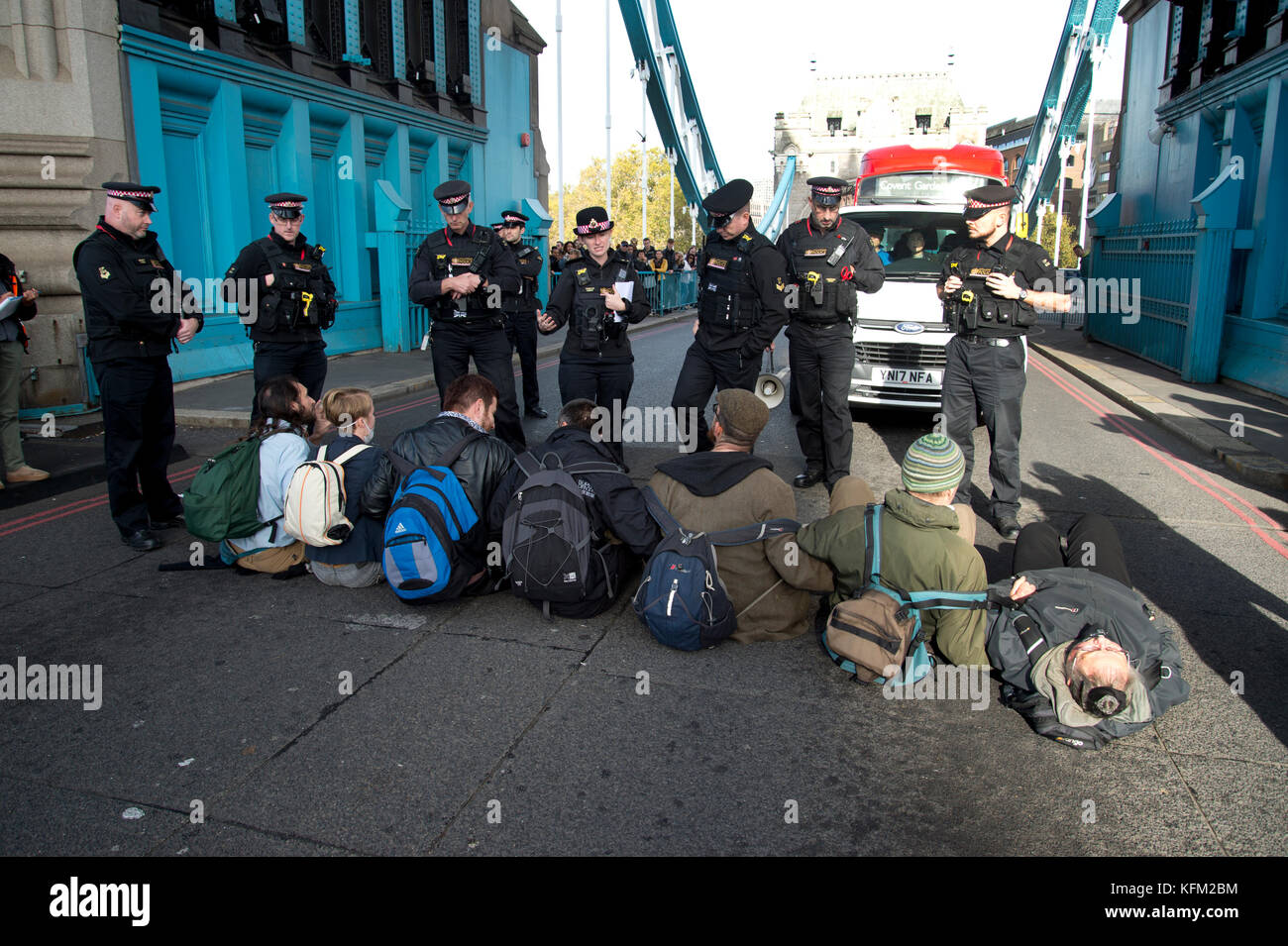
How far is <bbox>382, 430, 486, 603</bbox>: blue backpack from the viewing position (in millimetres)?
4156

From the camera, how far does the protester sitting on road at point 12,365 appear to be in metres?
A: 6.48

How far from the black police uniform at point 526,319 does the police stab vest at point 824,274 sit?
381 cm

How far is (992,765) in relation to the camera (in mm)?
3236

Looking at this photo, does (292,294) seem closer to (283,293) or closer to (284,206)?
(283,293)

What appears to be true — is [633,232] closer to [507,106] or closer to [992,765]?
[507,106]

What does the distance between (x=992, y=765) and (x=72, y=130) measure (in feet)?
33.7

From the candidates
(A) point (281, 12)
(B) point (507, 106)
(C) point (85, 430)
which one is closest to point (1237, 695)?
(C) point (85, 430)

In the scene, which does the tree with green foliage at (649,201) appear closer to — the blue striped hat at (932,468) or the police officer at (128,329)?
the police officer at (128,329)

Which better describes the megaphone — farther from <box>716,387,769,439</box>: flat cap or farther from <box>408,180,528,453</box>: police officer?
<box>716,387,769,439</box>: flat cap

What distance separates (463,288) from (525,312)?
364 cm

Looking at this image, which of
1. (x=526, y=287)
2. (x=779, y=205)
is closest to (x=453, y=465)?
(x=526, y=287)

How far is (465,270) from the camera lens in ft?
22.2

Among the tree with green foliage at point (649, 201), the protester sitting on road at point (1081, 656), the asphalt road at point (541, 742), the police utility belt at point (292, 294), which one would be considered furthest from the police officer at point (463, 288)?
the tree with green foliage at point (649, 201)
